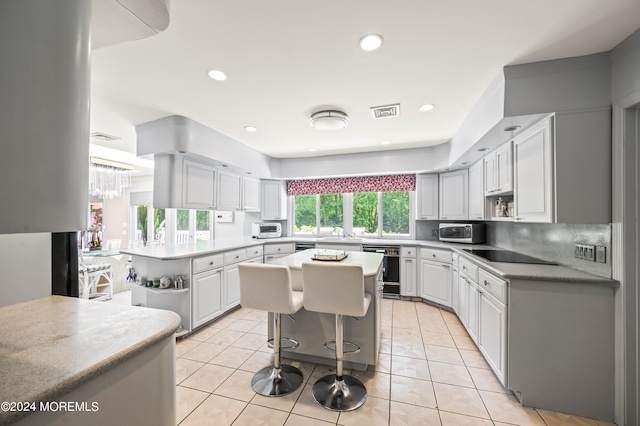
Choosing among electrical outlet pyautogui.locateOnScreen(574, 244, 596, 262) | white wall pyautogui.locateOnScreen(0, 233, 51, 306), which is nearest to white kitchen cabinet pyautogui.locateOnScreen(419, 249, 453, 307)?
electrical outlet pyautogui.locateOnScreen(574, 244, 596, 262)

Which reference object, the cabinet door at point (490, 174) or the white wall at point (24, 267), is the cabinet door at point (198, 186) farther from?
the cabinet door at point (490, 174)

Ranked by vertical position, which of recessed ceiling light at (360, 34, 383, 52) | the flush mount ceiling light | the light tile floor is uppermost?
recessed ceiling light at (360, 34, 383, 52)

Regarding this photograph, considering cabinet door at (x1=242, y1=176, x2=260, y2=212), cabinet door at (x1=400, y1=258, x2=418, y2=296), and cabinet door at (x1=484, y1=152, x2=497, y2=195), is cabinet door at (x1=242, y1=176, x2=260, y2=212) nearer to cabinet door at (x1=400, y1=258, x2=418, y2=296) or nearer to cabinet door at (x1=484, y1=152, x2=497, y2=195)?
cabinet door at (x1=400, y1=258, x2=418, y2=296)

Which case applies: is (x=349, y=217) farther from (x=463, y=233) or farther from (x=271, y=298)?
(x=271, y=298)

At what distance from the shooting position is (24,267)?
1.41m

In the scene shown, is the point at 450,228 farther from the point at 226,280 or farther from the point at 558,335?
the point at 226,280

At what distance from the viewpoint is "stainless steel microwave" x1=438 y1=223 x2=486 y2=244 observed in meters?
3.84

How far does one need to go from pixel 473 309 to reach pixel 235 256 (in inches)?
112

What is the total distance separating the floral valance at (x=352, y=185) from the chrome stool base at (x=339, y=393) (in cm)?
336

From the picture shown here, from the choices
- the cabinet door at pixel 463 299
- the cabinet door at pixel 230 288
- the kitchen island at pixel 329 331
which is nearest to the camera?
the kitchen island at pixel 329 331

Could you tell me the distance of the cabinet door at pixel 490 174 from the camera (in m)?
2.94

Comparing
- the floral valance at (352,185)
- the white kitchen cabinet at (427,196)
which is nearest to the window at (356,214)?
the floral valance at (352,185)

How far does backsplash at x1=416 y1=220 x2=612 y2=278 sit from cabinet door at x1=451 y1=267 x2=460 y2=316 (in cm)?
68

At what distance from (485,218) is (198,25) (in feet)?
11.3
